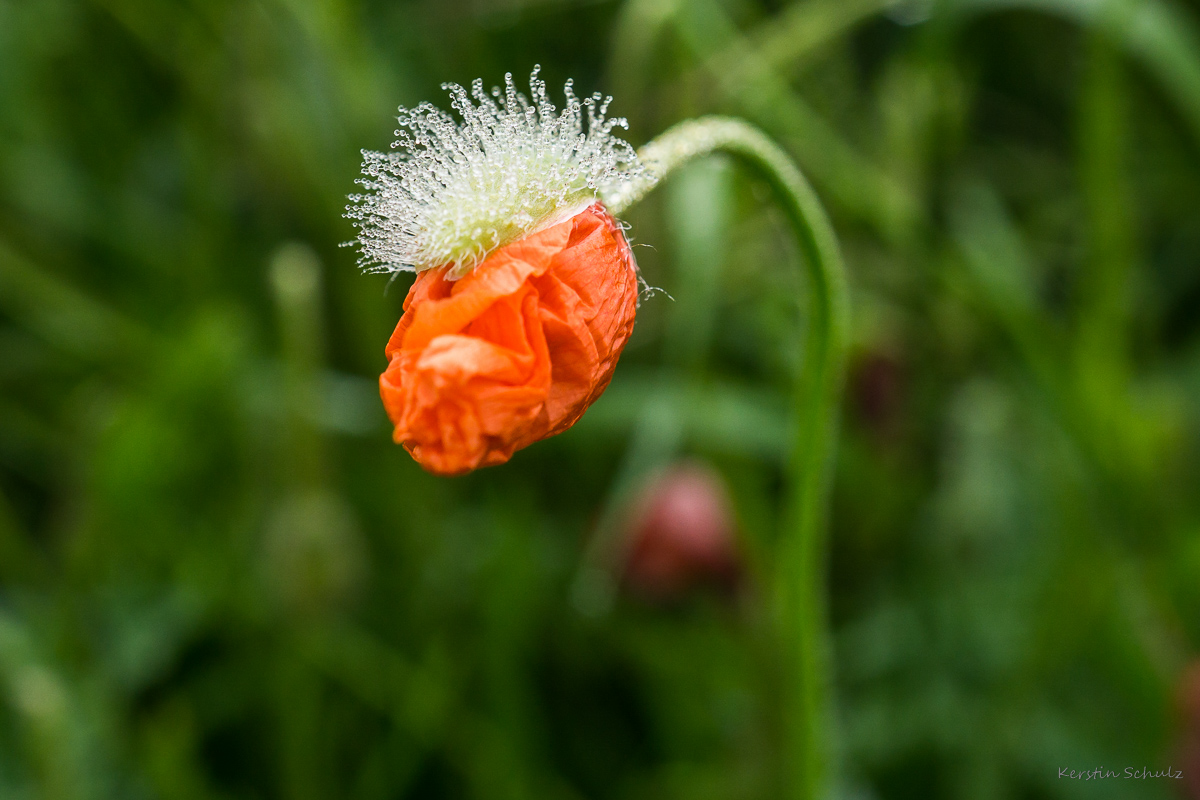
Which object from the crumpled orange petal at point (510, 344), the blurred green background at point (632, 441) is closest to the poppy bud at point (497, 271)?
the crumpled orange petal at point (510, 344)

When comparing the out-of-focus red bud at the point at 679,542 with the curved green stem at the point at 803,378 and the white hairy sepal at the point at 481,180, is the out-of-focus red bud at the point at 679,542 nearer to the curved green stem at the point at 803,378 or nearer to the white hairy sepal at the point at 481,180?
the curved green stem at the point at 803,378

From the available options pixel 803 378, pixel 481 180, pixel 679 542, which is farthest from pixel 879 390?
pixel 481 180

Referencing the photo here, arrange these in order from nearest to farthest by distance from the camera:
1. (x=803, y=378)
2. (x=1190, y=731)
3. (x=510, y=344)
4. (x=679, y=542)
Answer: (x=510, y=344), (x=803, y=378), (x=1190, y=731), (x=679, y=542)

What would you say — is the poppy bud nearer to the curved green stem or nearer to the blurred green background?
the curved green stem

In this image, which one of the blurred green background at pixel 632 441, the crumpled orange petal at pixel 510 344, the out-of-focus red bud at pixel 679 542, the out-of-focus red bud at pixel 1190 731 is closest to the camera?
the crumpled orange petal at pixel 510 344
